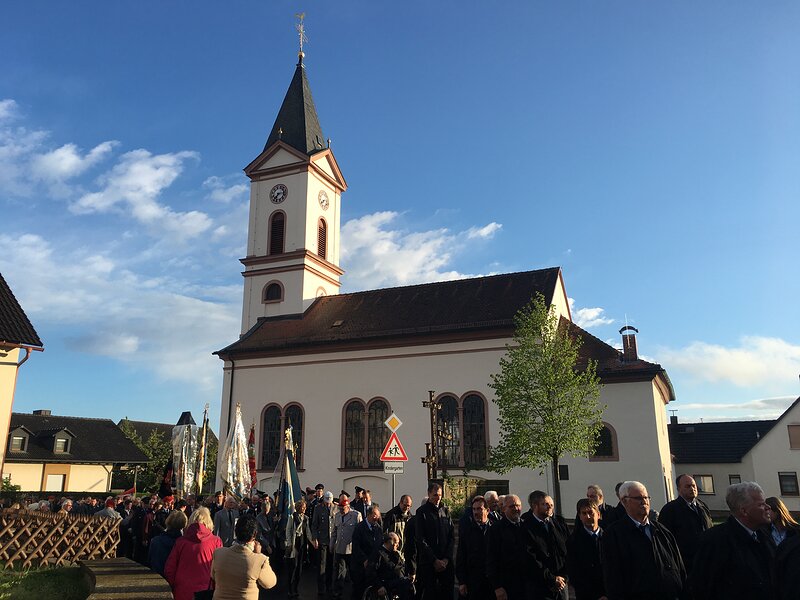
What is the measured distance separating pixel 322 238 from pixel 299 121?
7.53m

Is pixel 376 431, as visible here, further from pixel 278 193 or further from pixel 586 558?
pixel 586 558

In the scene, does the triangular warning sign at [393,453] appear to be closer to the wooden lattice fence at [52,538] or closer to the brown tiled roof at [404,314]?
the wooden lattice fence at [52,538]

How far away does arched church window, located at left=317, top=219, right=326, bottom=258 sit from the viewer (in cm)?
3650

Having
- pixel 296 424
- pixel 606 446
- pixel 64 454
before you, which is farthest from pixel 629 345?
pixel 64 454

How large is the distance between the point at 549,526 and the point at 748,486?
2566mm

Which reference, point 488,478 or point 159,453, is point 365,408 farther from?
point 159,453

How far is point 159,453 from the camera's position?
50031 mm

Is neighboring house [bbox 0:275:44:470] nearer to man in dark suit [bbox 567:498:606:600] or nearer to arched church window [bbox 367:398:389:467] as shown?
arched church window [bbox 367:398:389:467]

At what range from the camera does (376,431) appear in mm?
28125

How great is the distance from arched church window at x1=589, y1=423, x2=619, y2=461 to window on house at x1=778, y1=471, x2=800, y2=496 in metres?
17.8

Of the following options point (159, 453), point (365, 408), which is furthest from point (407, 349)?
point (159, 453)

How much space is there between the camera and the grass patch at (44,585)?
895cm

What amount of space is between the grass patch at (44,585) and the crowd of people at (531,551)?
93.1 inches

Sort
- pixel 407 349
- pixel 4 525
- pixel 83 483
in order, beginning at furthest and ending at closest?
pixel 83 483, pixel 407 349, pixel 4 525
